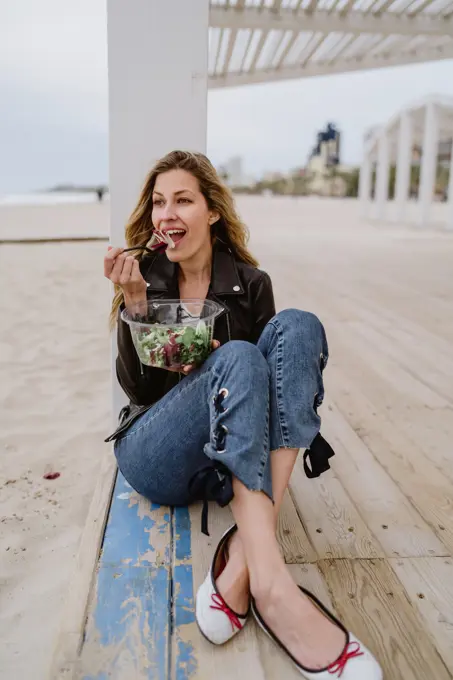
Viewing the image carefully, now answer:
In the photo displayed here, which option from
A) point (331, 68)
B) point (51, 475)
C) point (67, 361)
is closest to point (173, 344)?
point (51, 475)

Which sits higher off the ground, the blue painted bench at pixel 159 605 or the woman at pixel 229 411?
the woman at pixel 229 411

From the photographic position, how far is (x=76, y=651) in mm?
1228

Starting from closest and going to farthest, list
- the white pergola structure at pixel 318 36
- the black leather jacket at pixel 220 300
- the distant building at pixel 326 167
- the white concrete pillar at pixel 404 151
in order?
the black leather jacket at pixel 220 300, the white pergola structure at pixel 318 36, the white concrete pillar at pixel 404 151, the distant building at pixel 326 167

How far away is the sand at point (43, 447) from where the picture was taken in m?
1.48

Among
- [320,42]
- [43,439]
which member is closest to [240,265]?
[43,439]

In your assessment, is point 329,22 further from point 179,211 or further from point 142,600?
point 142,600

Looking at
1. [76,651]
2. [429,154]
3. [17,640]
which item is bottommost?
[17,640]

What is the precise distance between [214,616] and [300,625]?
187 mm

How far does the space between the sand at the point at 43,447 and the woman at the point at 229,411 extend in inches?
15.0

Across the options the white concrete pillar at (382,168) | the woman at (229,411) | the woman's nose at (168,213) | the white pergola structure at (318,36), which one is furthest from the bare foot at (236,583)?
the white concrete pillar at (382,168)

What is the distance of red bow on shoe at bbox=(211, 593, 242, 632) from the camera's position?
1278 millimetres

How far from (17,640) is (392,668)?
0.87m

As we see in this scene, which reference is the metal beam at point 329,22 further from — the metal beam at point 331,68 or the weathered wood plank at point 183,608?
the weathered wood plank at point 183,608

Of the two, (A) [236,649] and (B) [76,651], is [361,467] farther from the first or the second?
(B) [76,651]
